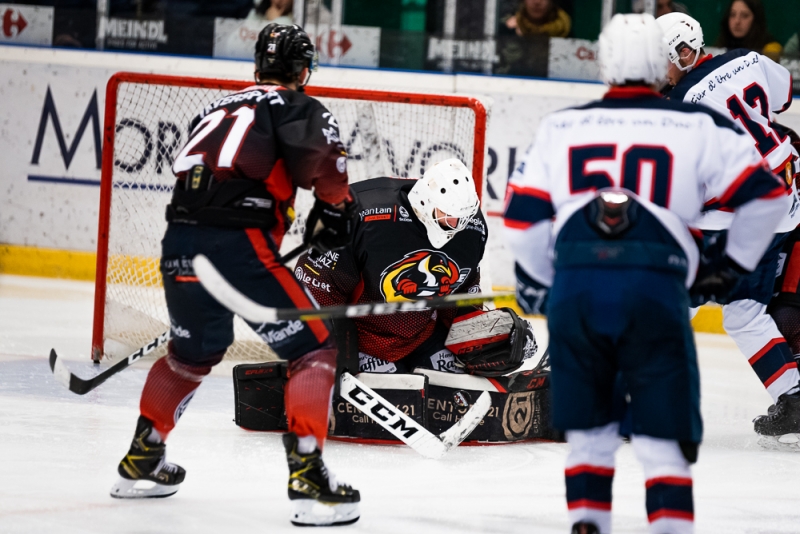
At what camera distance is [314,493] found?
2334 mm

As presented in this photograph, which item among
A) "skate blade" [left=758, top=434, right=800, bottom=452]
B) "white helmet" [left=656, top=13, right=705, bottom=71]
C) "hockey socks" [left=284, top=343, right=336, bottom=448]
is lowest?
"skate blade" [left=758, top=434, right=800, bottom=452]

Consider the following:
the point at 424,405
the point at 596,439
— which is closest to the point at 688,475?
the point at 596,439

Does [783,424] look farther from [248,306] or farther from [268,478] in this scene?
[248,306]

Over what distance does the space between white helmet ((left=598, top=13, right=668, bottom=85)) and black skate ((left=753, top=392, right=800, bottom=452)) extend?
1.76m

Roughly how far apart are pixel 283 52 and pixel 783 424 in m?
1.96

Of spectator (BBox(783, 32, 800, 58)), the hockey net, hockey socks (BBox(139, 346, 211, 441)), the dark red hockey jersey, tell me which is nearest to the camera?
the dark red hockey jersey

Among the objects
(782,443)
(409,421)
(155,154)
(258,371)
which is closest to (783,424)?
(782,443)

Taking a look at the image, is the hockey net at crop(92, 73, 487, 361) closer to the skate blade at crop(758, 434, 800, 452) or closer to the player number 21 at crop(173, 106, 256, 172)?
the skate blade at crop(758, 434, 800, 452)

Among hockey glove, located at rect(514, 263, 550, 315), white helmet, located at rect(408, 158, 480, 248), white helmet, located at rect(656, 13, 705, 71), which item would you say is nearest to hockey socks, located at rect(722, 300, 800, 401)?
white helmet, located at rect(656, 13, 705, 71)

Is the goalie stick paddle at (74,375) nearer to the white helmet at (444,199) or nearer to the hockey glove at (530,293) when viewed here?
the white helmet at (444,199)

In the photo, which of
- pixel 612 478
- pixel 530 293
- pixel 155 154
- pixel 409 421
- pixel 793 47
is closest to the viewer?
pixel 612 478

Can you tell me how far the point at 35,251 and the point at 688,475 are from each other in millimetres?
5264

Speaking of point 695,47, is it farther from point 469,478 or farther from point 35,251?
point 35,251

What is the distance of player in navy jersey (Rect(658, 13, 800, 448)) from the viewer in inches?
133
